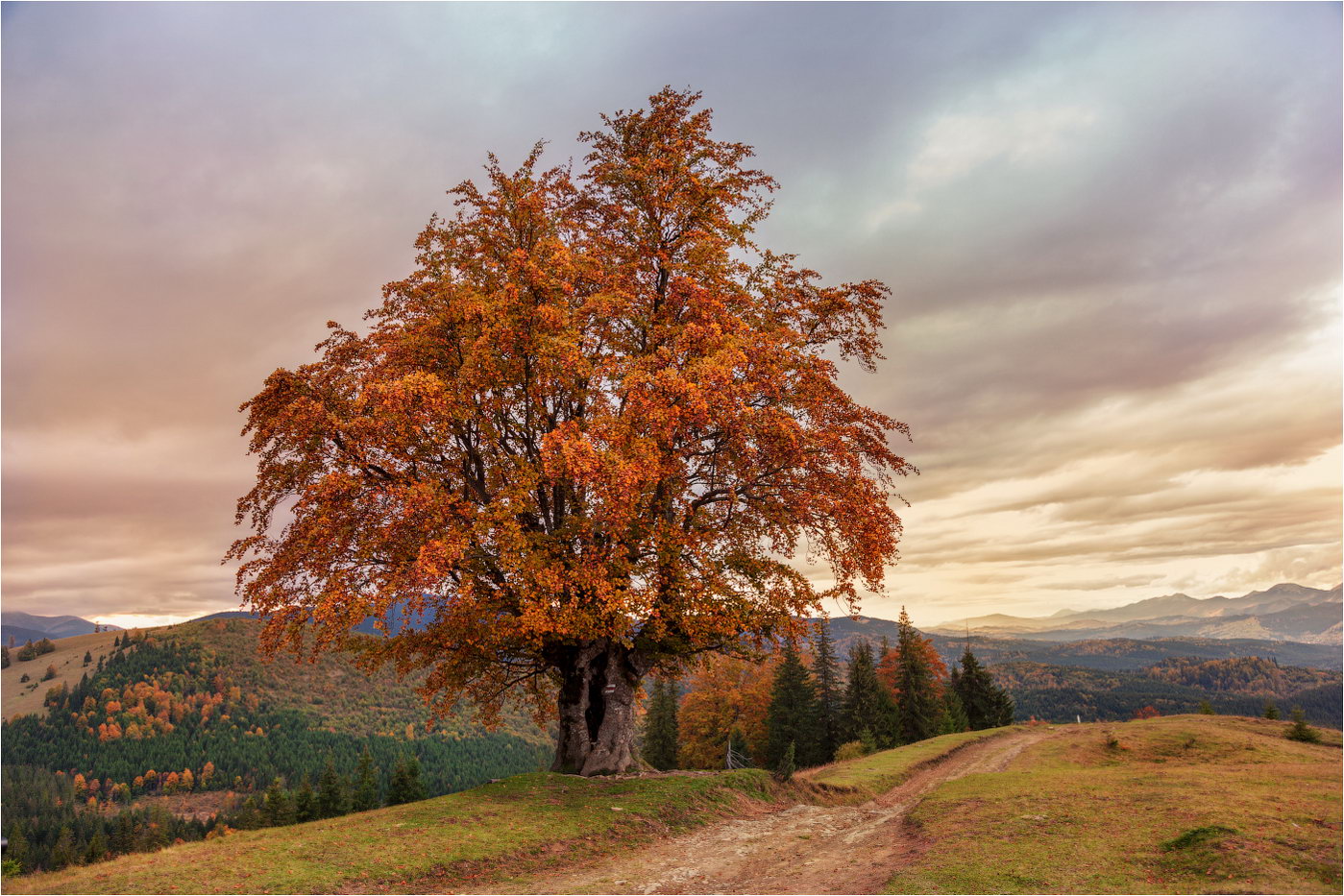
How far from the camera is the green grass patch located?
11.4 metres

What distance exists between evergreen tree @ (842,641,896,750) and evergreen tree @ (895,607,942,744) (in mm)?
2380

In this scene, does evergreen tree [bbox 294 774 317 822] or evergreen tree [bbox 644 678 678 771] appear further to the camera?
evergreen tree [bbox 294 774 317 822]

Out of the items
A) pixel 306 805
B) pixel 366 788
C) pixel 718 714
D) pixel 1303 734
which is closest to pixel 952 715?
pixel 718 714

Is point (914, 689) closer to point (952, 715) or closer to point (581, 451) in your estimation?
point (952, 715)

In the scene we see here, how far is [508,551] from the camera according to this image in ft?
54.8

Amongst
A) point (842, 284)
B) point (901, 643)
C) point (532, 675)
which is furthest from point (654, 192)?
point (901, 643)

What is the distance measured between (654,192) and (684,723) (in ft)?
228

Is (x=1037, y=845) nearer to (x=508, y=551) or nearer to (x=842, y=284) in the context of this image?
(x=508, y=551)

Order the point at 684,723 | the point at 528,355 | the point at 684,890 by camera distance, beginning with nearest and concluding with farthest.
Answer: the point at 684,890 → the point at 528,355 → the point at 684,723

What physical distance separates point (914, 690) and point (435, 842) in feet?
202

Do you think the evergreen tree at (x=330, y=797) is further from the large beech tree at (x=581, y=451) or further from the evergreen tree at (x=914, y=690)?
the large beech tree at (x=581, y=451)

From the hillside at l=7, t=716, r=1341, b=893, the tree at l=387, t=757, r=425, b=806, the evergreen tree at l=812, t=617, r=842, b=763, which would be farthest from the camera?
the tree at l=387, t=757, r=425, b=806

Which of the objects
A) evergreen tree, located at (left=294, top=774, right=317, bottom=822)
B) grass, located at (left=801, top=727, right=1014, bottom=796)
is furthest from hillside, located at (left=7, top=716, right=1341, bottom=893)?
evergreen tree, located at (left=294, top=774, right=317, bottom=822)

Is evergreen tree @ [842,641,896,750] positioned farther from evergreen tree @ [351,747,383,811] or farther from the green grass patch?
evergreen tree @ [351,747,383,811]
